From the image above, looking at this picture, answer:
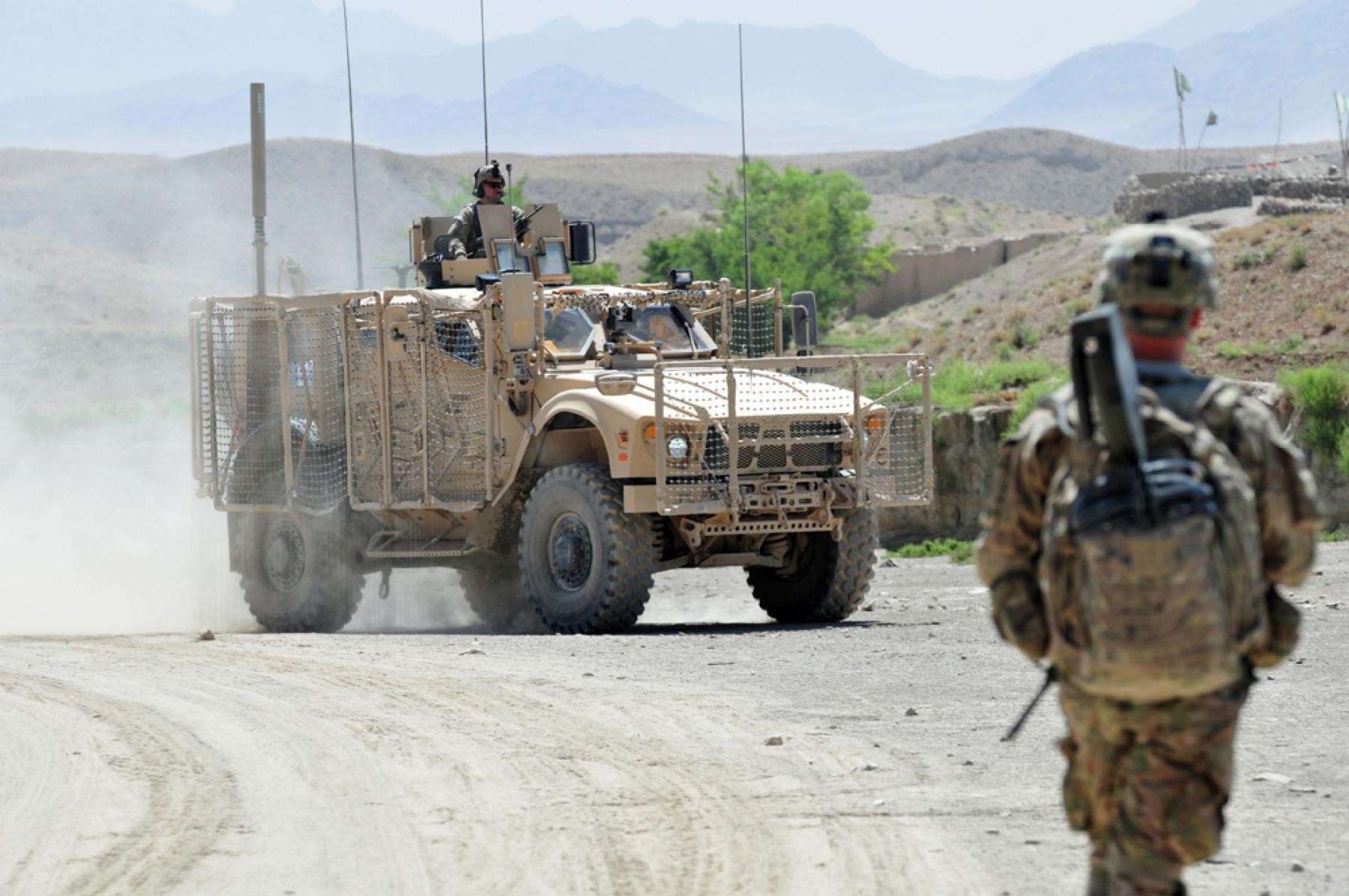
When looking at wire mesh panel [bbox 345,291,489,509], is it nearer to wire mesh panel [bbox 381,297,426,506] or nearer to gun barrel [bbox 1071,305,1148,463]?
wire mesh panel [bbox 381,297,426,506]

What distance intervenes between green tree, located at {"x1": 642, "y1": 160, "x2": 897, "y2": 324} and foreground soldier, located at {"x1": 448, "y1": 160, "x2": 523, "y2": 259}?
4430 cm

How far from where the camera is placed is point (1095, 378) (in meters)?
4.41

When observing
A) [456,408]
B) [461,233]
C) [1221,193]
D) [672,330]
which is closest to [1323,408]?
[672,330]

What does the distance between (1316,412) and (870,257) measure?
4204cm

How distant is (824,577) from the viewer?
1426cm

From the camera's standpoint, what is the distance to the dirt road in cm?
668

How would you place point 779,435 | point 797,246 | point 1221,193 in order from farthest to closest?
point 797,246
point 1221,193
point 779,435

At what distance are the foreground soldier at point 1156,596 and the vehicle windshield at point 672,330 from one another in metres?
9.98

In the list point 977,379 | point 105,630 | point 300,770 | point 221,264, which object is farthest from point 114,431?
point 221,264

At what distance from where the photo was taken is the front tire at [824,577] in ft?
46.0

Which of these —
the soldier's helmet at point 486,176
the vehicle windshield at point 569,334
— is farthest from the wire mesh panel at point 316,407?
the vehicle windshield at point 569,334

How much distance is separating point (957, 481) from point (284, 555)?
10336 millimetres

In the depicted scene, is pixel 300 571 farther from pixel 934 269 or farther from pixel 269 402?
pixel 934 269

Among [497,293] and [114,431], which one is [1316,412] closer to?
[497,293]
